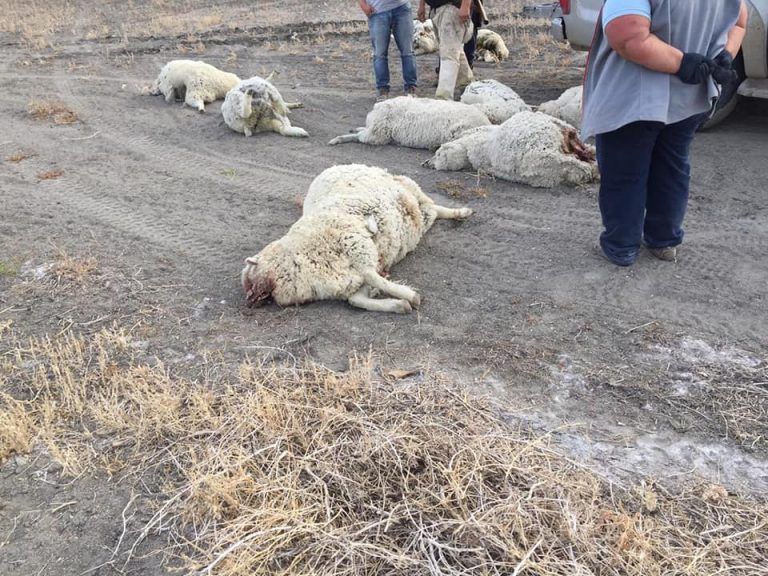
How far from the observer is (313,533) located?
8.45 feet

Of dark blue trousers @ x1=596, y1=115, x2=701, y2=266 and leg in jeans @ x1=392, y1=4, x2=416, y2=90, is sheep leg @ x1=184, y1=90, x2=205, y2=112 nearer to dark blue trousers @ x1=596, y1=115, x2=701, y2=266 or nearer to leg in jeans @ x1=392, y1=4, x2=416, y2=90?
leg in jeans @ x1=392, y1=4, x2=416, y2=90

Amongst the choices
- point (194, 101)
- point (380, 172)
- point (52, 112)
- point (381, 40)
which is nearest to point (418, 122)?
point (380, 172)

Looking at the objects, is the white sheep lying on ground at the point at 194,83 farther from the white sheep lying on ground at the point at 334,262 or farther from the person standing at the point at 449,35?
the white sheep lying on ground at the point at 334,262

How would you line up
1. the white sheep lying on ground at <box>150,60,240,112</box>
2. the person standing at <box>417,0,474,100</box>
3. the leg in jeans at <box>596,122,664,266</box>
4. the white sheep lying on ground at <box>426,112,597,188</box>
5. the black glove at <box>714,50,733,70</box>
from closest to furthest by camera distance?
1. the black glove at <box>714,50,733,70</box>
2. the leg in jeans at <box>596,122,664,266</box>
3. the white sheep lying on ground at <box>426,112,597,188</box>
4. the person standing at <box>417,0,474,100</box>
5. the white sheep lying on ground at <box>150,60,240,112</box>

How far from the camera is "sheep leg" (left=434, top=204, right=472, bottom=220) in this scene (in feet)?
19.0

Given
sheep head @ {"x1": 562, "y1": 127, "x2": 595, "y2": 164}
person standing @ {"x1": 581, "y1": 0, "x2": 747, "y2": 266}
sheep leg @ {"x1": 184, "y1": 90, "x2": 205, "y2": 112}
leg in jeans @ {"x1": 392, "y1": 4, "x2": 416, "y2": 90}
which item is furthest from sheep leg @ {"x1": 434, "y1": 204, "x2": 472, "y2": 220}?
sheep leg @ {"x1": 184, "y1": 90, "x2": 205, "y2": 112}

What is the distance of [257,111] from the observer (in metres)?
8.62

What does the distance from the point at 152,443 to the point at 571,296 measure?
2.91m

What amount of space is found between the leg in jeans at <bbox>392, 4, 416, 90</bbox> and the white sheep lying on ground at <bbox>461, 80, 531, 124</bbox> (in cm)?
175

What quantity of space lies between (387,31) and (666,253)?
6483 mm

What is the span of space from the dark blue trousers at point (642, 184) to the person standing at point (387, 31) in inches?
233

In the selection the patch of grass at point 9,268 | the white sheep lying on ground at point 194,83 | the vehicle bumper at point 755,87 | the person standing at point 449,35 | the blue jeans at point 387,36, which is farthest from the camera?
the white sheep lying on ground at point 194,83

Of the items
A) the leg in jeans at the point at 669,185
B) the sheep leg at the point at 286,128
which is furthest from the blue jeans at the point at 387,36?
the leg in jeans at the point at 669,185

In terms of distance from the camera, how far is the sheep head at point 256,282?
4.57 metres
